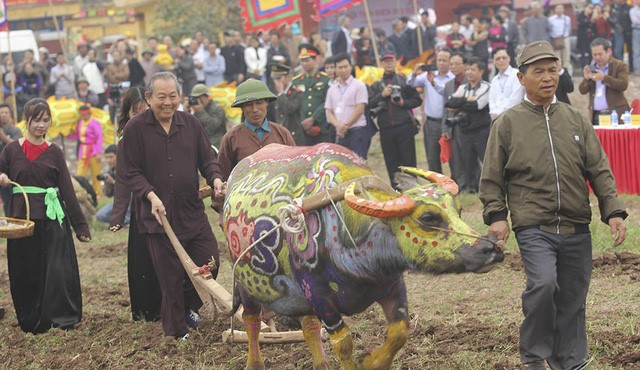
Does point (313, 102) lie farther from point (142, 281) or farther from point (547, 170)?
point (547, 170)

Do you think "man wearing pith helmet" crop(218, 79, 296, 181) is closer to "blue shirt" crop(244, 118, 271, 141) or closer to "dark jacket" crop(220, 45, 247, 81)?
"blue shirt" crop(244, 118, 271, 141)

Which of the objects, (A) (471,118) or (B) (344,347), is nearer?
(B) (344,347)

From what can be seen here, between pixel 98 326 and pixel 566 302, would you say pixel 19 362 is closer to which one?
pixel 98 326

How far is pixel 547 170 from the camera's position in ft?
19.1

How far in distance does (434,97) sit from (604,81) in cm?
223

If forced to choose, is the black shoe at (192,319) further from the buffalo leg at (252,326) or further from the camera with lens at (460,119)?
the camera with lens at (460,119)

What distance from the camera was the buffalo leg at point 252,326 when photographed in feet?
23.5

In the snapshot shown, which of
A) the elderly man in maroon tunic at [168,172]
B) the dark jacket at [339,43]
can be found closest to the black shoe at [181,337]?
the elderly man in maroon tunic at [168,172]

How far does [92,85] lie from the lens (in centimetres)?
2423

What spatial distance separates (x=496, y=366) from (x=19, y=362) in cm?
347

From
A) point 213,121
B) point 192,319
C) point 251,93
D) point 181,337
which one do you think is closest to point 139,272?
point 192,319

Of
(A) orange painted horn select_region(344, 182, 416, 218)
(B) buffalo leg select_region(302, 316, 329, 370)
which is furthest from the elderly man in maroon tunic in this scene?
(A) orange painted horn select_region(344, 182, 416, 218)

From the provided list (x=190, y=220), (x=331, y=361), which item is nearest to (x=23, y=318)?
(x=190, y=220)

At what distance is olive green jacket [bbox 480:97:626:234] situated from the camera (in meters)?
5.85
